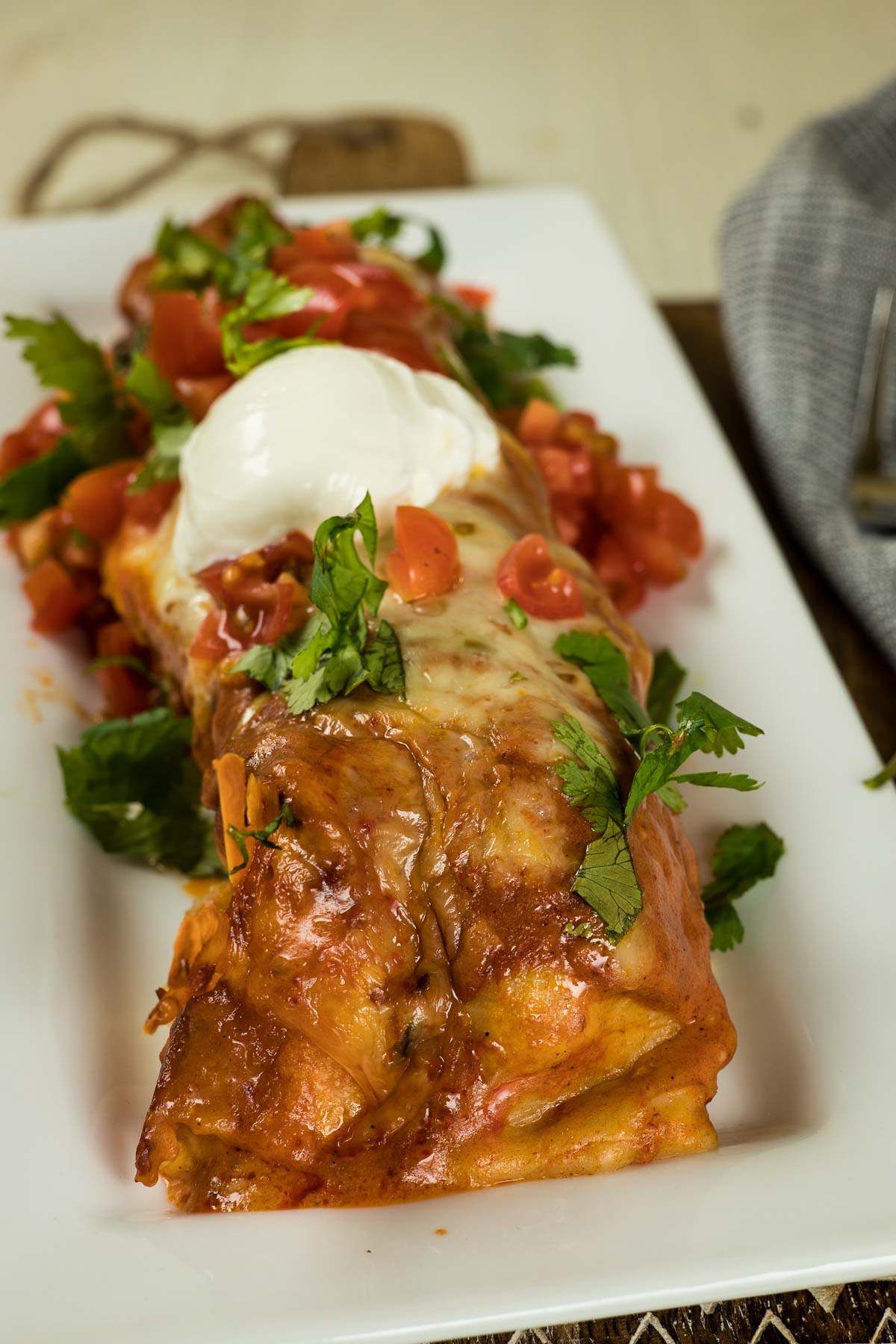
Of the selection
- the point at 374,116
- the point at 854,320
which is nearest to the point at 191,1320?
the point at 854,320

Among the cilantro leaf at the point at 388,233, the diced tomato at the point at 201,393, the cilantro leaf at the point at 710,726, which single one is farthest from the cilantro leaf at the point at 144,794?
the cilantro leaf at the point at 388,233

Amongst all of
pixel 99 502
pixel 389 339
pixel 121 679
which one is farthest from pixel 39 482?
pixel 389 339

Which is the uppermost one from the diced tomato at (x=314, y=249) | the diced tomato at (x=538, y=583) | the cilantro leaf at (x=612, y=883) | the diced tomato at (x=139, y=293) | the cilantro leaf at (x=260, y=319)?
the cilantro leaf at (x=260, y=319)

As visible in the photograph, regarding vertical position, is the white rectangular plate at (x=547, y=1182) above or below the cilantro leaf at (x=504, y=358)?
below

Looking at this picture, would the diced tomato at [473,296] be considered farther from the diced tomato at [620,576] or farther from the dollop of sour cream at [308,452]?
the dollop of sour cream at [308,452]

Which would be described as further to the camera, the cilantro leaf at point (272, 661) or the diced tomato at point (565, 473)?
the diced tomato at point (565, 473)

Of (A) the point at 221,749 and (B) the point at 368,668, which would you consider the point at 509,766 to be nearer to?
(B) the point at 368,668
